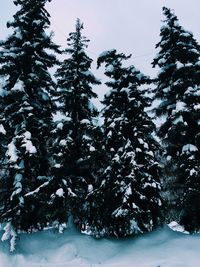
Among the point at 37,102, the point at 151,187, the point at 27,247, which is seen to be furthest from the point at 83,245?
the point at 37,102

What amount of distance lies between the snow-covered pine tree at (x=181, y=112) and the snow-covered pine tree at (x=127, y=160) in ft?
3.24

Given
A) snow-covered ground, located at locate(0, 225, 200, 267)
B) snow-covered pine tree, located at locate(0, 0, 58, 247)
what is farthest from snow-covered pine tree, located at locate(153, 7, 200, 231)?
snow-covered pine tree, located at locate(0, 0, 58, 247)

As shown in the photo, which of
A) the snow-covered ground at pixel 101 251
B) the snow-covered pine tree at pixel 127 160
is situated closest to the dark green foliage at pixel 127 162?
the snow-covered pine tree at pixel 127 160

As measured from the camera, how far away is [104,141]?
1689cm

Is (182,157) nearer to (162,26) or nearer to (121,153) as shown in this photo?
(121,153)

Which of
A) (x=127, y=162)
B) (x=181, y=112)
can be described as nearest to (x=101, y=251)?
(x=127, y=162)

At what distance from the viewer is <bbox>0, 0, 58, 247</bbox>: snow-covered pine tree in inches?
615

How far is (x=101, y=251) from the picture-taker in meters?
14.4

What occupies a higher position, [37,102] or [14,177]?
[37,102]

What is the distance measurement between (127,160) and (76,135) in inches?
117

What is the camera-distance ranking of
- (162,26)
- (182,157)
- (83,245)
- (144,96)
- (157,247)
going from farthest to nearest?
1. (162,26)
2. (144,96)
3. (182,157)
4. (83,245)
5. (157,247)

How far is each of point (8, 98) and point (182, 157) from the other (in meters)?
8.74

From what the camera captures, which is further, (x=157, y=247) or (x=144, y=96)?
(x=144, y=96)

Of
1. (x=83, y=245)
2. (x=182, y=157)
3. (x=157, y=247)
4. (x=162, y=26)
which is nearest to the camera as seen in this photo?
(x=157, y=247)
